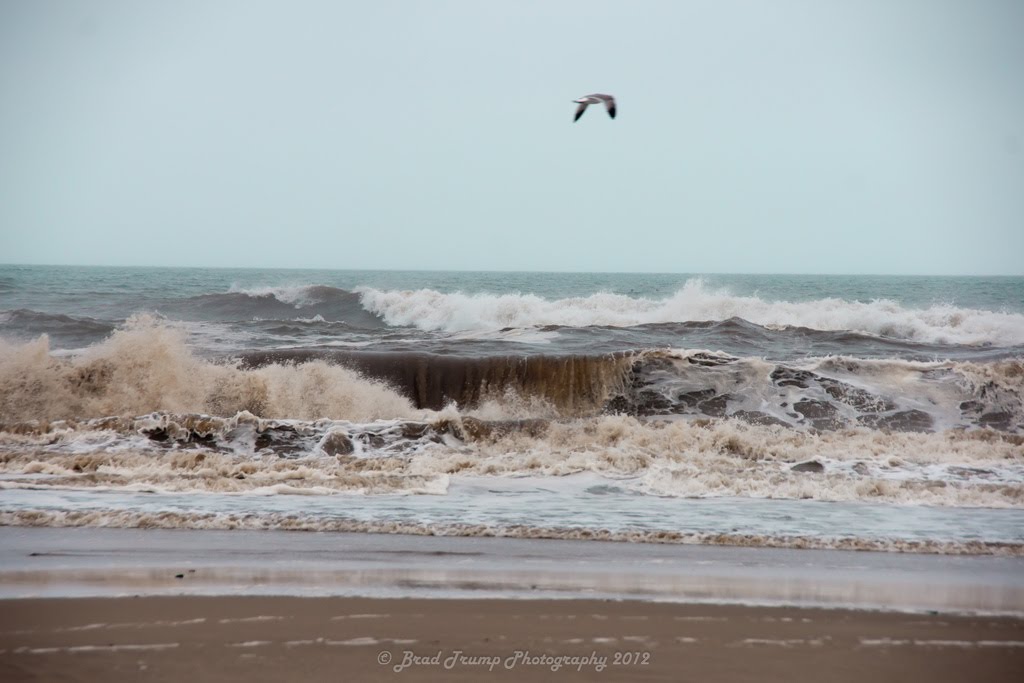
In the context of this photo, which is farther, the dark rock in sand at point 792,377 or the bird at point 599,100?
the dark rock in sand at point 792,377

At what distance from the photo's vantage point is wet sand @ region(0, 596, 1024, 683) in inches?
150

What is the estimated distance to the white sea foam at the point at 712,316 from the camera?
21.1 m

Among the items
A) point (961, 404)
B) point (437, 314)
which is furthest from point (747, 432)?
point (437, 314)

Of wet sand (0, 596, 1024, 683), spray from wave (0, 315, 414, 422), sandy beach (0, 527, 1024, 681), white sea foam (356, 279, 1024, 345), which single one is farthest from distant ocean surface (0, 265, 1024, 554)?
wet sand (0, 596, 1024, 683)

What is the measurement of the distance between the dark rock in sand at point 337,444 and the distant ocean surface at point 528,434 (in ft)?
0.10

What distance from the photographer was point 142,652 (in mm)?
3953

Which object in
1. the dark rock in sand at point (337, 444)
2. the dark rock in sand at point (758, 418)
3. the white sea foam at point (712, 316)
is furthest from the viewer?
the white sea foam at point (712, 316)

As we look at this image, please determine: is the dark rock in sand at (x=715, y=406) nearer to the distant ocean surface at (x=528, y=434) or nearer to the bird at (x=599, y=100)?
the distant ocean surface at (x=528, y=434)

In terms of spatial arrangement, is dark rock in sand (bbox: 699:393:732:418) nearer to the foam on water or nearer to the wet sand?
the foam on water

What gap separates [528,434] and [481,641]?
6102mm

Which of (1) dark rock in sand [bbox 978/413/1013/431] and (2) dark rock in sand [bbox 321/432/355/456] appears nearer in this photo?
(2) dark rock in sand [bbox 321/432/355/456]

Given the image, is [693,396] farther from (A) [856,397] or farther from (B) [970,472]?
(B) [970,472]

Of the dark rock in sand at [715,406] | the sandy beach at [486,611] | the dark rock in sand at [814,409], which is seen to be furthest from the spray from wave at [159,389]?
the dark rock in sand at [814,409]

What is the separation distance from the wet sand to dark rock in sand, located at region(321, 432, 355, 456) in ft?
16.2
